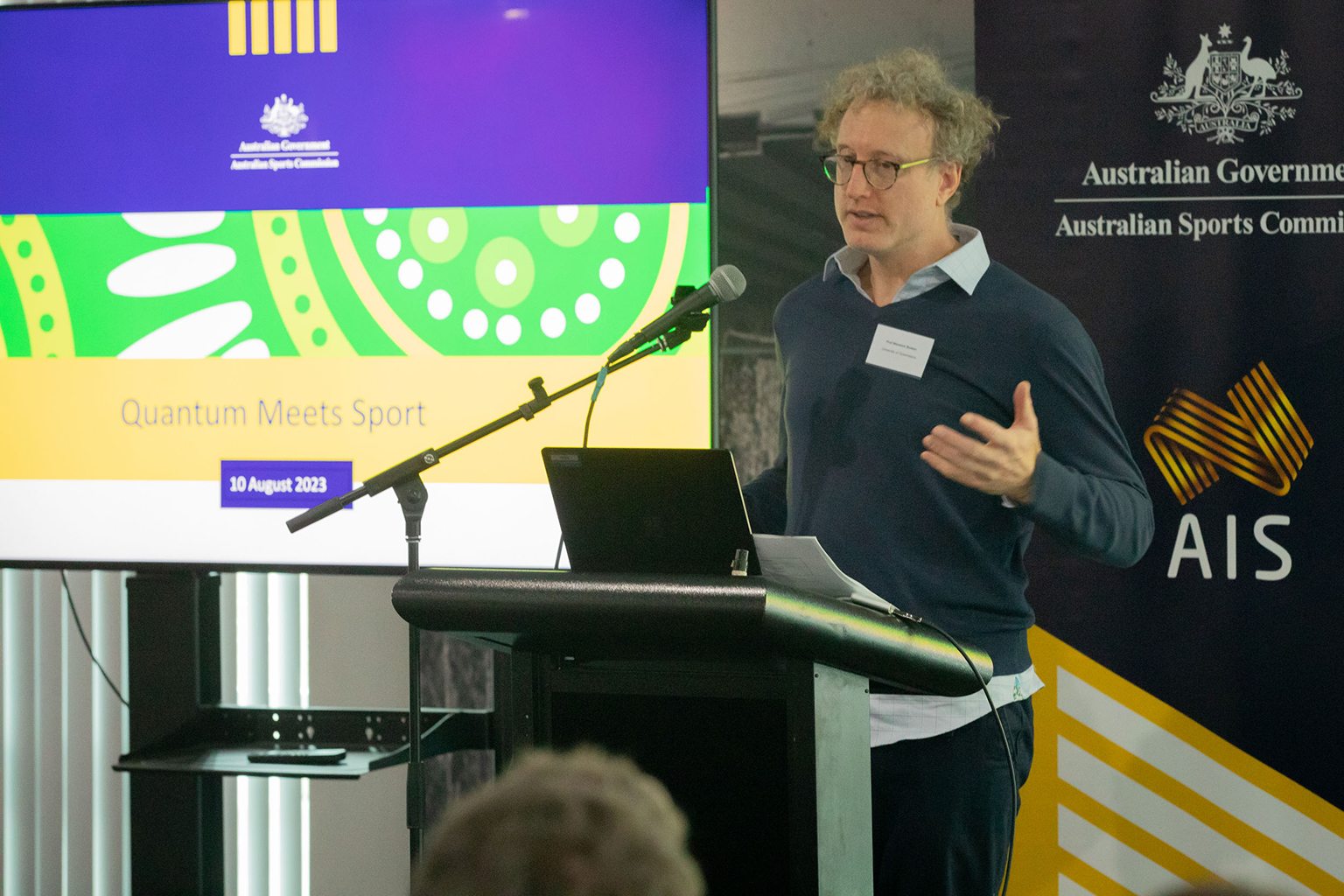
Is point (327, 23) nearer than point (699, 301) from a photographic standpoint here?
No

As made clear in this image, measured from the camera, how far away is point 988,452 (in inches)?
61.6

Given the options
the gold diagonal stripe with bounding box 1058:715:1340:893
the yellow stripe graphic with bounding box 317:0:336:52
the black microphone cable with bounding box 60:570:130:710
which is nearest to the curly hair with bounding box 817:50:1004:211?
the yellow stripe graphic with bounding box 317:0:336:52

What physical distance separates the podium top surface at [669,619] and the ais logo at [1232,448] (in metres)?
1.49

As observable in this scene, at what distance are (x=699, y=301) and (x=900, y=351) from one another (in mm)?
481

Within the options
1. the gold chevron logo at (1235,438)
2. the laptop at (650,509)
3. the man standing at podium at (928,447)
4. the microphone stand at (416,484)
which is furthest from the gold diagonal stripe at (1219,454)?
the laptop at (650,509)

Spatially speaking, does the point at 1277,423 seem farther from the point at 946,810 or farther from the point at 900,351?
the point at 946,810

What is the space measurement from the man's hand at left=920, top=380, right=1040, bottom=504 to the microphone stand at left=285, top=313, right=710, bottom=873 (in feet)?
1.29

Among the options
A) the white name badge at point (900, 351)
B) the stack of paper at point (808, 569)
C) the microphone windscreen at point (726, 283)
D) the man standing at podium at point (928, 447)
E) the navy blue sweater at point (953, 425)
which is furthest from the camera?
the white name badge at point (900, 351)

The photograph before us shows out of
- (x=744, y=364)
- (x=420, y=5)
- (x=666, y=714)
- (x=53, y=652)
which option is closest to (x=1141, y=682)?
(x=744, y=364)

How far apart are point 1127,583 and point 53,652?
2.60 meters

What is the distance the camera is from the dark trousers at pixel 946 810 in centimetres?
185

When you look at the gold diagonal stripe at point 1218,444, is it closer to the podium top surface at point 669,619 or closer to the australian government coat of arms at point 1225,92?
the australian government coat of arms at point 1225,92

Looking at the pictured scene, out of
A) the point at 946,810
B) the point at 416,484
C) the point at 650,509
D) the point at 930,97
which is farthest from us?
the point at 930,97

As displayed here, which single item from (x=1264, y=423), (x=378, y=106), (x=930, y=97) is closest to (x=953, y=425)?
(x=930, y=97)
